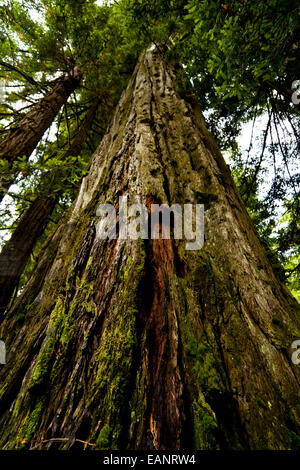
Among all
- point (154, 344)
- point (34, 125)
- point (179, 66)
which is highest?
point (179, 66)

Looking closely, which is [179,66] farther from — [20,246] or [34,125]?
[20,246]

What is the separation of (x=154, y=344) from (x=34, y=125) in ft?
13.7

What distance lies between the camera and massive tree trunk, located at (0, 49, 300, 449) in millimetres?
803

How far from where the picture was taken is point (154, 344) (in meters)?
1.01

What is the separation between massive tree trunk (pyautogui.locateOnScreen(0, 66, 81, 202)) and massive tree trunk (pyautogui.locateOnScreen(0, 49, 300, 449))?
1.91 m

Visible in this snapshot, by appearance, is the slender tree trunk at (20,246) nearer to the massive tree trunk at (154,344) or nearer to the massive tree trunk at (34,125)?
the massive tree trunk at (34,125)

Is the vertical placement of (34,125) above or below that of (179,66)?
below

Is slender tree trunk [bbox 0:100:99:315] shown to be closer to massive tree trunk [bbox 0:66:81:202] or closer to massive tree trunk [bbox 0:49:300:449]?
massive tree trunk [bbox 0:66:81:202]

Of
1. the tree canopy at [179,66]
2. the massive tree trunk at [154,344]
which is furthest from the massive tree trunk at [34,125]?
the massive tree trunk at [154,344]

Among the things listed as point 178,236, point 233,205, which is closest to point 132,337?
point 178,236

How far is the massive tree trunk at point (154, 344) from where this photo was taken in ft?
2.63

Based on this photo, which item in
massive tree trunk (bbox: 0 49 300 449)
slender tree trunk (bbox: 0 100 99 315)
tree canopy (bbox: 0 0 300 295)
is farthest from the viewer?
slender tree trunk (bbox: 0 100 99 315)

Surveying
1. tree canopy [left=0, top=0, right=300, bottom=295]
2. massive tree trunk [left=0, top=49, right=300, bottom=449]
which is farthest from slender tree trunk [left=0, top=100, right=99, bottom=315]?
massive tree trunk [left=0, top=49, right=300, bottom=449]

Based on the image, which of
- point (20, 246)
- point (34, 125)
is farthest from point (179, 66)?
point (20, 246)
